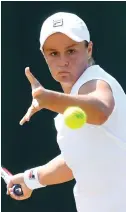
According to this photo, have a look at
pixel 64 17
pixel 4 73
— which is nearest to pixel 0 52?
pixel 4 73

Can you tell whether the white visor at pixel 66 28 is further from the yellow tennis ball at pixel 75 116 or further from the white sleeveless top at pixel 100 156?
the yellow tennis ball at pixel 75 116

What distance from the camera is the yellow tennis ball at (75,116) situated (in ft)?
5.68

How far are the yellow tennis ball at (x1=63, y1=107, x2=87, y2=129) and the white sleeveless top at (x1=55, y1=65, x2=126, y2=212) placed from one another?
327 millimetres

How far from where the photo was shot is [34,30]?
3730mm

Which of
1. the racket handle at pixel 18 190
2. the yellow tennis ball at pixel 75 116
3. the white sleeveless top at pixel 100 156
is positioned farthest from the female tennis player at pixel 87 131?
the racket handle at pixel 18 190

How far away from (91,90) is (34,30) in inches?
72.3

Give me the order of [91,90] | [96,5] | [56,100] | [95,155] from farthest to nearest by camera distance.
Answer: [96,5], [95,155], [91,90], [56,100]

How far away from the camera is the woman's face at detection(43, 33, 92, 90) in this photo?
6.87 feet

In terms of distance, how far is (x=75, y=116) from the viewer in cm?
173

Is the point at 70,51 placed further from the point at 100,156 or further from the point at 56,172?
the point at 56,172

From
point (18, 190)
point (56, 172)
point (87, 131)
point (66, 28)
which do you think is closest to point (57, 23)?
point (66, 28)

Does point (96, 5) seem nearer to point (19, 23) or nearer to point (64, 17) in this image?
point (19, 23)

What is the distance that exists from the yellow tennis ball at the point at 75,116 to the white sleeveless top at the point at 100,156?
327 mm

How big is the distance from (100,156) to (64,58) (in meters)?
0.35
